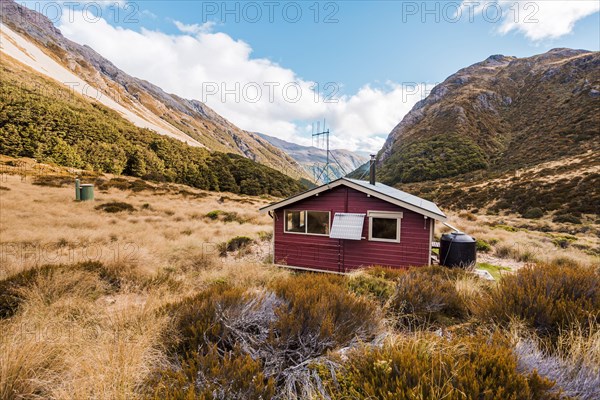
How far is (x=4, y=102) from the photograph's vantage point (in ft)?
104

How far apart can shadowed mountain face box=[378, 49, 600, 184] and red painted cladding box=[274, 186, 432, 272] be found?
3686 cm

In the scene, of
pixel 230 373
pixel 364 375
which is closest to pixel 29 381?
pixel 230 373

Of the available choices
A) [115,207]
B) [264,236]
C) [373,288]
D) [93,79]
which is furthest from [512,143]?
[93,79]

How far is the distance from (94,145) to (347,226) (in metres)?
40.3

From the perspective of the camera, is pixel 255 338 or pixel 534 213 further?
pixel 534 213

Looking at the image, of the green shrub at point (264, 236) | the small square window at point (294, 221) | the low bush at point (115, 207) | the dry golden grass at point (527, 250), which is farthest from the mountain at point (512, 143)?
the low bush at point (115, 207)

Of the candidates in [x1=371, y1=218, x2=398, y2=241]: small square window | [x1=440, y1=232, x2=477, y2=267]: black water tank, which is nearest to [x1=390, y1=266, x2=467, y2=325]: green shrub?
[x1=371, y1=218, x2=398, y2=241]: small square window

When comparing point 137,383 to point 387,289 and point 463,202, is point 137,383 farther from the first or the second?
point 463,202

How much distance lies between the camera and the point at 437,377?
2035 millimetres

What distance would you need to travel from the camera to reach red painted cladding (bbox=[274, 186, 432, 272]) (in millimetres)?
9902

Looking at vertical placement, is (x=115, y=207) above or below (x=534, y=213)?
below

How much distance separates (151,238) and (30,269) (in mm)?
6233

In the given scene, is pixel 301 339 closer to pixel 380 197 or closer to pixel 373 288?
pixel 373 288

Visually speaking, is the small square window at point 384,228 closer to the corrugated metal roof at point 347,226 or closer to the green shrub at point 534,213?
the corrugated metal roof at point 347,226
